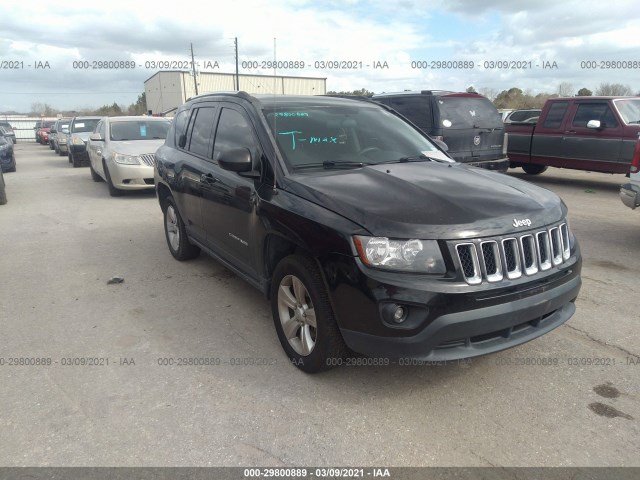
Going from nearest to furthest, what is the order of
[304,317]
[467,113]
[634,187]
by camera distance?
[304,317], [634,187], [467,113]

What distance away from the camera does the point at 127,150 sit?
10.7 m

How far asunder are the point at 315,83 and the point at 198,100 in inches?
1838

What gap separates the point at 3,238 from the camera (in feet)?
24.2

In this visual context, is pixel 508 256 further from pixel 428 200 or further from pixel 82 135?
pixel 82 135

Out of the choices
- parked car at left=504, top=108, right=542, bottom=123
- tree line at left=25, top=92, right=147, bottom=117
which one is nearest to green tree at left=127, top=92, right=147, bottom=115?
tree line at left=25, top=92, right=147, bottom=117

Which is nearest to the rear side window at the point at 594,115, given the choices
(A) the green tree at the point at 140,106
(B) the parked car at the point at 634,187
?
(B) the parked car at the point at 634,187

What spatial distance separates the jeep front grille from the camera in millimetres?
2752

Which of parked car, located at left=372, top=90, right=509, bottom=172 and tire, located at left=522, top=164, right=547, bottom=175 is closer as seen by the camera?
parked car, located at left=372, top=90, right=509, bottom=172

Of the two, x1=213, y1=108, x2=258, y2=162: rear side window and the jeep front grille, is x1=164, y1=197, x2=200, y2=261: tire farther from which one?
the jeep front grille

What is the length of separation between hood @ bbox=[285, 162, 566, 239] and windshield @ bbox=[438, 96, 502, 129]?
6020 millimetres

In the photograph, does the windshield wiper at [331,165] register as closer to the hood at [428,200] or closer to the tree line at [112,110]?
the hood at [428,200]

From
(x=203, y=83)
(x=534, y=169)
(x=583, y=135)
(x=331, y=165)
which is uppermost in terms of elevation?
(x=203, y=83)

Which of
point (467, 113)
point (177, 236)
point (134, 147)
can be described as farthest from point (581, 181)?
point (134, 147)

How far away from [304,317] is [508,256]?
138 centimetres
